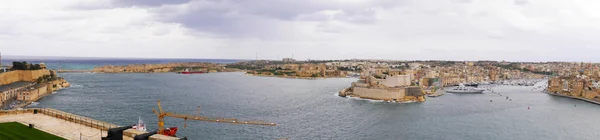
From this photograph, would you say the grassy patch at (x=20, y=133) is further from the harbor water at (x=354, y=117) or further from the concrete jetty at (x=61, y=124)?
the harbor water at (x=354, y=117)

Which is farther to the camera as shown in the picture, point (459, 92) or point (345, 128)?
point (459, 92)

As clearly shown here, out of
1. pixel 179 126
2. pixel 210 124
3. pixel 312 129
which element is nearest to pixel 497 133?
pixel 312 129

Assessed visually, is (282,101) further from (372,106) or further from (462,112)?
(462,112)

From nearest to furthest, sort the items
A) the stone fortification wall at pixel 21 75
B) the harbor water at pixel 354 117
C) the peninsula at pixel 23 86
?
the harbor water at pixel 354 117
the peninsula at pixel 23 86
the stone fortification wall at pixel 21 75

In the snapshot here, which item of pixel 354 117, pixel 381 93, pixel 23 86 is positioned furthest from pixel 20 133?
pixel 381 93

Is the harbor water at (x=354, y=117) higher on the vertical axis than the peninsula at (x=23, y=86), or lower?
lower

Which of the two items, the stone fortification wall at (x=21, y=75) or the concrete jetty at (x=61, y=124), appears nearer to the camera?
the concrete jetty at (x=61, y=124)

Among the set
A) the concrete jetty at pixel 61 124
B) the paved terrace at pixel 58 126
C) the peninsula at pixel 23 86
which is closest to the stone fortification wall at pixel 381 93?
the peninsula at pixel 23 86
